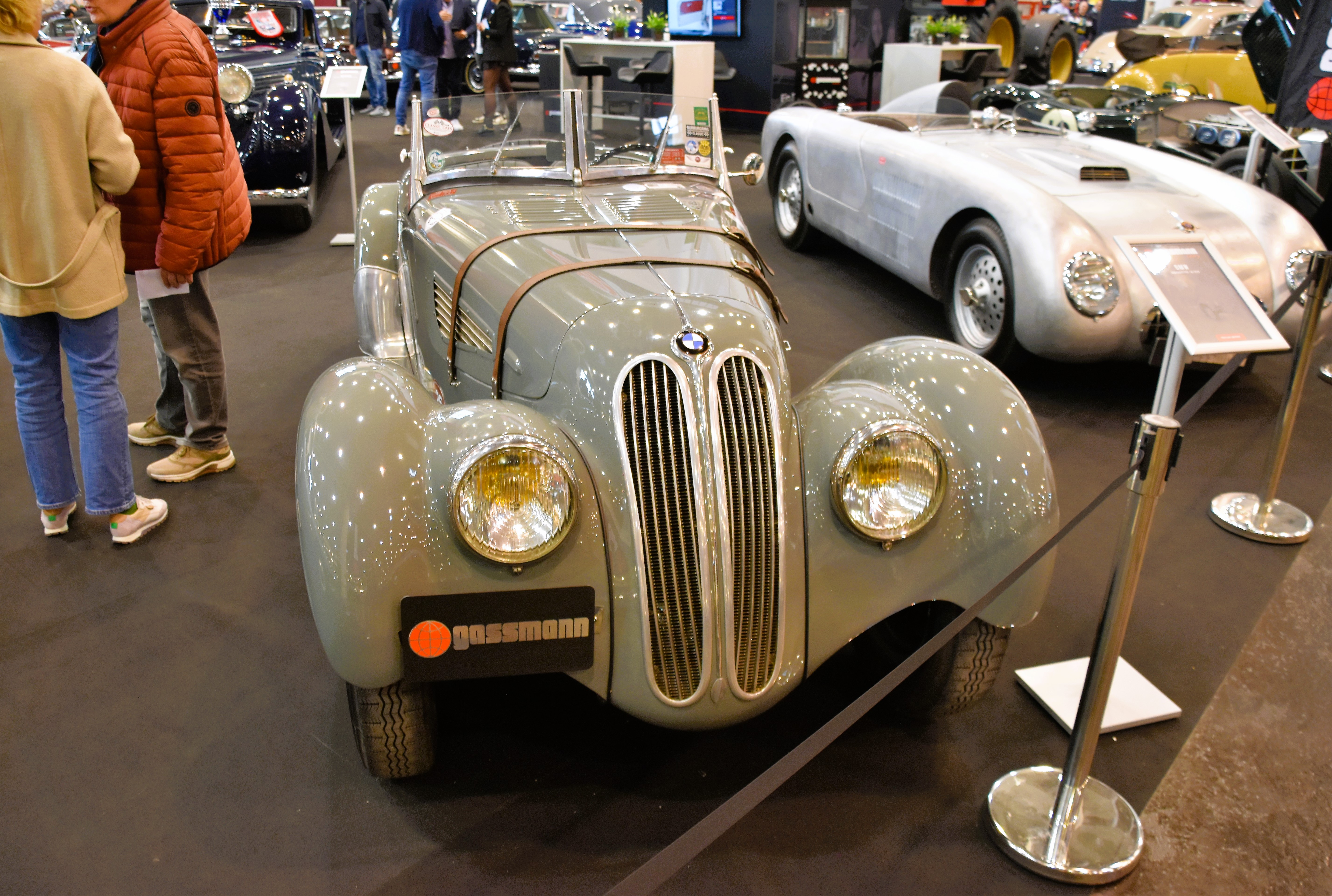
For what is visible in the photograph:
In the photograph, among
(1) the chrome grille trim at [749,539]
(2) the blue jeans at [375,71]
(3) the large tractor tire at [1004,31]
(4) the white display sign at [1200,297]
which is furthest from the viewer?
(3) the large tractor tire at [1004,31]

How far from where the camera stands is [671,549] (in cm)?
198

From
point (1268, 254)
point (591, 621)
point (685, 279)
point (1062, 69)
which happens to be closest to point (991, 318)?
point (1268, 254)

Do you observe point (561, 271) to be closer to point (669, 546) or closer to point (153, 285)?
point (669, 546)

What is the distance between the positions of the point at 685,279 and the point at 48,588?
2.22 metres

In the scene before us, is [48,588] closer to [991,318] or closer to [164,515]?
[164,515]

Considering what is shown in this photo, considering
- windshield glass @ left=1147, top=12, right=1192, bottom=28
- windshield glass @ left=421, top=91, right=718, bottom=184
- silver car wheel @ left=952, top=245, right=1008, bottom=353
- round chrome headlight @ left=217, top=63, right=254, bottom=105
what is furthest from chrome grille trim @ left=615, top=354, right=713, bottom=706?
windshield glass @ left=1147, top=12, right=1192, bottom=28

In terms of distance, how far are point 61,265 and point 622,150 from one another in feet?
6.35

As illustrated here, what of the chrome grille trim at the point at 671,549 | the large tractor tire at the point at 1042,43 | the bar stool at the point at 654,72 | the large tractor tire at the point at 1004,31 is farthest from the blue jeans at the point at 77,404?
the large tractor tire at the point at 1042,43

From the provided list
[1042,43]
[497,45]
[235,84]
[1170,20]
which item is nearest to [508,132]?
[235,84]

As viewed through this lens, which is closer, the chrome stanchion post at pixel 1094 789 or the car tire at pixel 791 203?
the chrome stanchion post at pixel 1094 789

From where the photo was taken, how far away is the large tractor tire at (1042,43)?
46.0ft

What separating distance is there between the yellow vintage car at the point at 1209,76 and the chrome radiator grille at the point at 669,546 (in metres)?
10.0

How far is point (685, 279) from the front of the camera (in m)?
2.49

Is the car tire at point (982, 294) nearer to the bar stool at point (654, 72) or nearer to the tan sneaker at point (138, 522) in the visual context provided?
the tan sneaker at point (138, 522)
